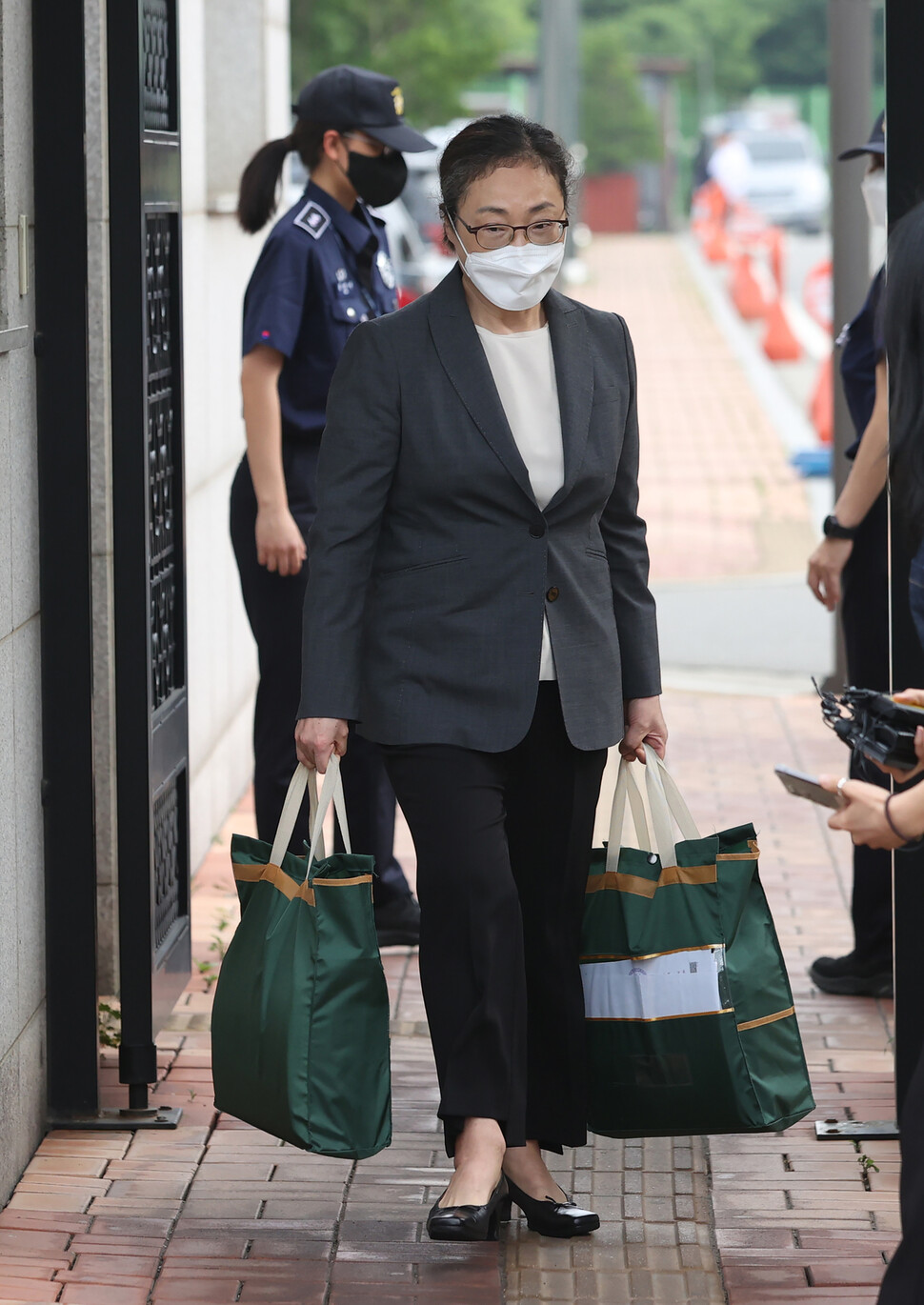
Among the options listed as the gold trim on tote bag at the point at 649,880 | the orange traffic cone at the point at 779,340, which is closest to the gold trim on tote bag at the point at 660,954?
the gold trim on tote bag at the point at 649,880

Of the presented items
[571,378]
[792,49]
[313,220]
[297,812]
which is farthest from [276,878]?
[792,49]

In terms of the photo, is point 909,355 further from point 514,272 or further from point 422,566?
point 422,566

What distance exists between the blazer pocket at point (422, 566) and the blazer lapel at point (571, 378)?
0.58ft

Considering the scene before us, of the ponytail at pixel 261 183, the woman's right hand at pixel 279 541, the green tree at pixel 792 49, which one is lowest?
the woman's right hand at pixel 279 541

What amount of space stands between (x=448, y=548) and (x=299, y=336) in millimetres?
1795

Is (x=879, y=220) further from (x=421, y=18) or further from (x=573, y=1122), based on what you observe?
(x=421, y=18)

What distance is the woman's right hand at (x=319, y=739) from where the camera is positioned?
3611 mm

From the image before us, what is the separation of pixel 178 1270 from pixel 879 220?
2.77 meters

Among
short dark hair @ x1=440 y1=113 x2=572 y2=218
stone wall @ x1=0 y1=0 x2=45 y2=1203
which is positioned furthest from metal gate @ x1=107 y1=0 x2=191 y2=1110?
short dark hair @ x1=440 y1=113 x2=572 y2=218

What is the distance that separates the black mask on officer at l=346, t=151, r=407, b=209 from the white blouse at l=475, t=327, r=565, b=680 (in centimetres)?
175

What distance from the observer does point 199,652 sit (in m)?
6.55

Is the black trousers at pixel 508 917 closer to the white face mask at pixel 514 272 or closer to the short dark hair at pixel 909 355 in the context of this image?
the white face mask at pixel 514 272

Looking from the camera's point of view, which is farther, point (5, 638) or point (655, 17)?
point (655, 17)

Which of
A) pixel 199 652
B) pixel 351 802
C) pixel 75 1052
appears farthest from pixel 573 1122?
pixel 199 652
